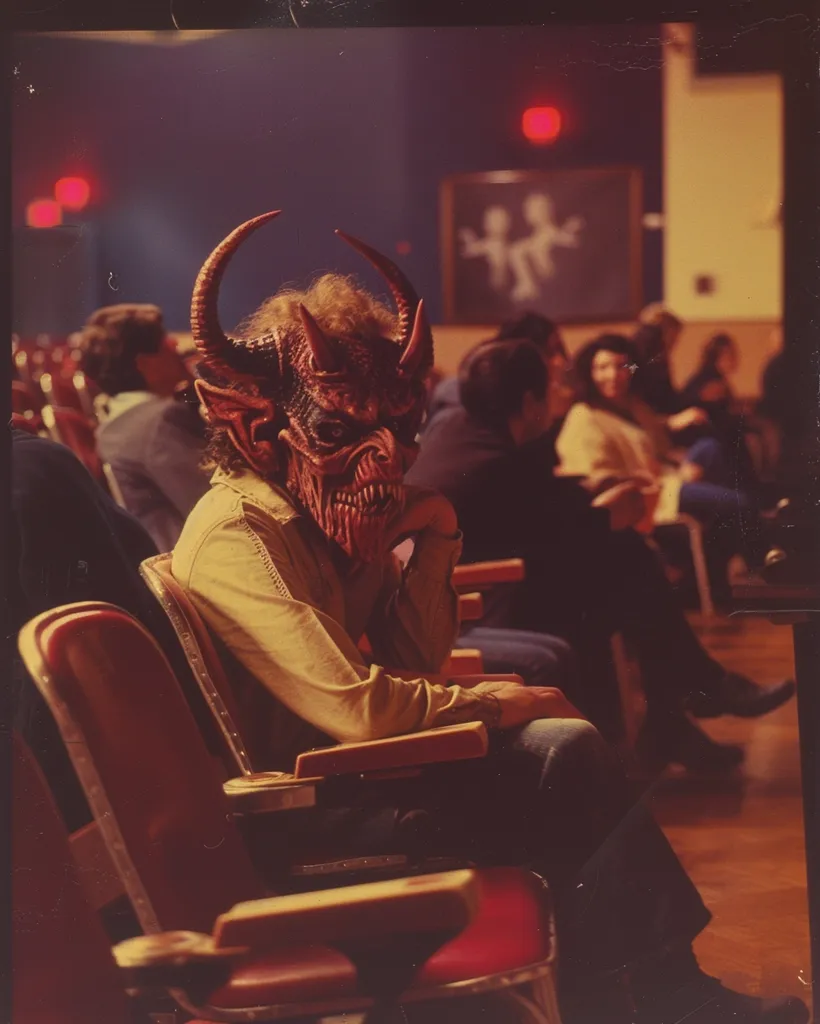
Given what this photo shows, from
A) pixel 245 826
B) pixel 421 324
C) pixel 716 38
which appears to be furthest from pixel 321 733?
pixel 716 38

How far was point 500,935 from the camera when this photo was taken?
6.90ft

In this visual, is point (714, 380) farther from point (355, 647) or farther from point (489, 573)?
point (355, 647)

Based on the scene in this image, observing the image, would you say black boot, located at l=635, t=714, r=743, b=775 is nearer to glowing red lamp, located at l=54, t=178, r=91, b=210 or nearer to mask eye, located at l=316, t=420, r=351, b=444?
mask eye, located at l=316, t=420, r=351, b=444

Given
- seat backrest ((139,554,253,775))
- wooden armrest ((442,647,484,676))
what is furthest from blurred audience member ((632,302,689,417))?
seat backrest ((139,554,253,775))

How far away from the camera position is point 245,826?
220cm

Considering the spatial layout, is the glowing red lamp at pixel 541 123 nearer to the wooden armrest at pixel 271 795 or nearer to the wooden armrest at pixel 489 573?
the wooden armrest at pixel 489 573

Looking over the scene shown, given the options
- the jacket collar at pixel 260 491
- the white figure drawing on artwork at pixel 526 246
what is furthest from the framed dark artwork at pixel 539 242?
the jacket collar at pixel 260 491

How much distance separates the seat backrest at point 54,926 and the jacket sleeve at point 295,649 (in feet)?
1.47

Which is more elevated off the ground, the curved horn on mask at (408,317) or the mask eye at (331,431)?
Result: the curved horn on mask at (408,317)

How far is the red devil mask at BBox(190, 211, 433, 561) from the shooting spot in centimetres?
234

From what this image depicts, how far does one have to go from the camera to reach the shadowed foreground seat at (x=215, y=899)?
1817 mm

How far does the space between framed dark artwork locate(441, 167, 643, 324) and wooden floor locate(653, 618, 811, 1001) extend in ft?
4.32

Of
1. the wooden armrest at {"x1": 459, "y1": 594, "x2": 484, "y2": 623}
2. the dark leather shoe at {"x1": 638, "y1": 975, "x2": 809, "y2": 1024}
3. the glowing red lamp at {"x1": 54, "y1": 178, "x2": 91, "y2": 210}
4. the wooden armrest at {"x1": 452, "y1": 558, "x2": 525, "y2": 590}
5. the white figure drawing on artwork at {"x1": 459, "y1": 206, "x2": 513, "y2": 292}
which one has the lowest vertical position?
the dark leather shoe at {"x1": 638, "y1": 975, "x2": 809, "y2": 1024}

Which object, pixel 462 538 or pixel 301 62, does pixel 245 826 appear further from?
pixel 301 62
